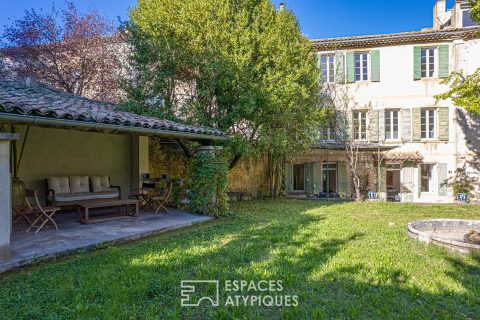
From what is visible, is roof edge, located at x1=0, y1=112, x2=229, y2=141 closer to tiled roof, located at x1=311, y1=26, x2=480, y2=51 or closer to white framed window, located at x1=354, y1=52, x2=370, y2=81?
tiled roof, located at x1=311, y1=26, x2=480, y2=51

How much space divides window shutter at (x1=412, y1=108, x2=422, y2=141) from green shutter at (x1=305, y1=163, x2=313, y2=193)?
519 cm

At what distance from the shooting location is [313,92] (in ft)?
39.3

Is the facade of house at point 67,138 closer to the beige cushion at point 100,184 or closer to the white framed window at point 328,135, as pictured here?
the beige cushion at point 100,184

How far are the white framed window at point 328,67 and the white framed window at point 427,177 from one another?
6.40 m

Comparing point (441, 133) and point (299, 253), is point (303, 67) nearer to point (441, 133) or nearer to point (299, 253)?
point (299, 253)

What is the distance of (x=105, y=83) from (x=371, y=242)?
1328 cm

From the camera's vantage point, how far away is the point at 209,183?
8391 millimetres

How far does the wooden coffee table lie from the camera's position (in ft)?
23.0

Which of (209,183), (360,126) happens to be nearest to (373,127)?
(360,126)

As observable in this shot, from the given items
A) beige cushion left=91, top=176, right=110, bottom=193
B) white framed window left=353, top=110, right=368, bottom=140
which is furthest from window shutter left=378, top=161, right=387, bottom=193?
beige cushion left=91, top=176, right=110, bottom=193

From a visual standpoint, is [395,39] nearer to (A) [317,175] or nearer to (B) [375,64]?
(B) [375,64]

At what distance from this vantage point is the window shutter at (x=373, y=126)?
605 inches

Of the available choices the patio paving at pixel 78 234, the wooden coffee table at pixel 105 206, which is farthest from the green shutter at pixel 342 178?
the wooden coffee table at pixel 105 206

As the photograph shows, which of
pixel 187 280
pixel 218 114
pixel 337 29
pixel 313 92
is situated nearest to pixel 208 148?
pixel 218 114
